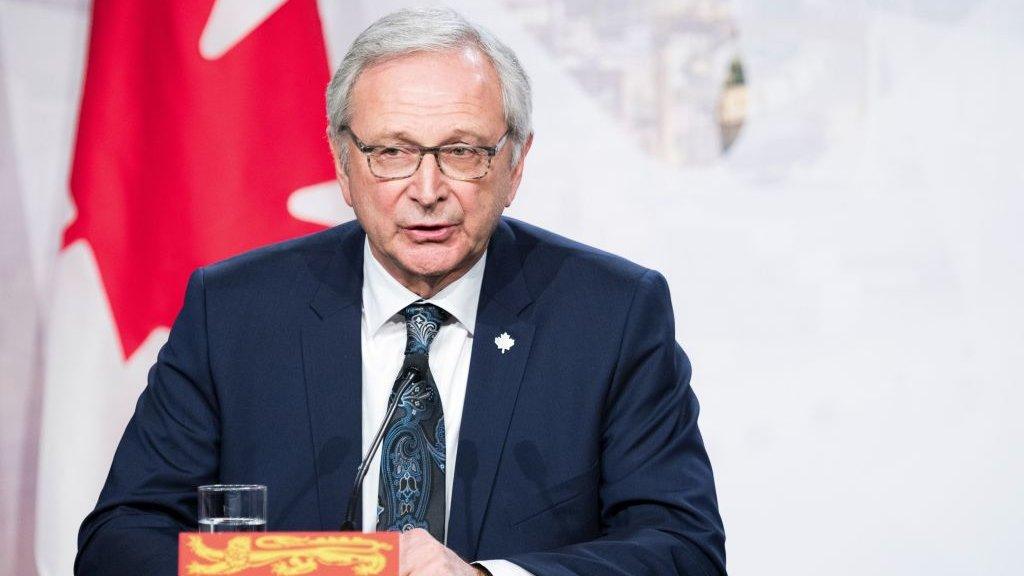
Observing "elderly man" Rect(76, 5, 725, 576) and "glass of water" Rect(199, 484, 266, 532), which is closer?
"glass of water" Rect(199, 484, 266, 532)

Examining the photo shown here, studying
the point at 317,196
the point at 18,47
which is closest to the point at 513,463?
the point at 317,196

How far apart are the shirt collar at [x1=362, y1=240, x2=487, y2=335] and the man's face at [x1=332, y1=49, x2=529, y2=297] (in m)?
0.09

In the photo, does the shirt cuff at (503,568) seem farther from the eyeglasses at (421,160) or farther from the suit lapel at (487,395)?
the eyeglasses at (421,160)

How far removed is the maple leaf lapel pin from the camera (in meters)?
2.20

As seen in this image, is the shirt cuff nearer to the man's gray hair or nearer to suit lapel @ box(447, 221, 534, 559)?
suit lapel @ box(447, 221, 534, 559)

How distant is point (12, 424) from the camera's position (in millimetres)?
3475

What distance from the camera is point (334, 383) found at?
216cm

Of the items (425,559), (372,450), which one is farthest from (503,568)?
(372,450)

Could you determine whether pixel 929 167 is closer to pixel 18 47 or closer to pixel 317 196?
pixel 317 196

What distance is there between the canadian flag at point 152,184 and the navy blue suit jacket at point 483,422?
873 mm

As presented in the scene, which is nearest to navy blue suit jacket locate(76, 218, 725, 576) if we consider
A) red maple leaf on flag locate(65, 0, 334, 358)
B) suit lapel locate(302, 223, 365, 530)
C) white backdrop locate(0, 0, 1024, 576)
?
suit lapel locate(302, 223, 365, 530)

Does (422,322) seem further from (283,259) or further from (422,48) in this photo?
(422,48)

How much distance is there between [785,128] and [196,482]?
6.39 ft

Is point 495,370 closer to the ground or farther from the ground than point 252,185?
closer to the ground
